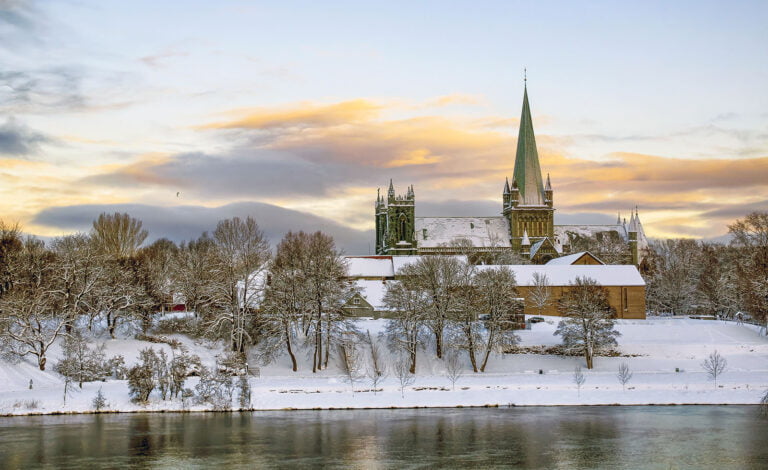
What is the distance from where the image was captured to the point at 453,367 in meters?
56.2

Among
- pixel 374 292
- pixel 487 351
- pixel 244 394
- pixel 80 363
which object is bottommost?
pixel 244 394

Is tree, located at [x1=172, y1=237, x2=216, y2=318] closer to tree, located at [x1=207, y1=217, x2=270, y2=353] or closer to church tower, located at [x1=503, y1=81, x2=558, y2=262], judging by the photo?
tree, located at [x1=207, y1=217, x2=270, y2=353]

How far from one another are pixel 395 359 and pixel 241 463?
29.5m

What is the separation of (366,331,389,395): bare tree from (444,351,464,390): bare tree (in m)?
4.61

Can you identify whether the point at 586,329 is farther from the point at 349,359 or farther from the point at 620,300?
the point at 620,300

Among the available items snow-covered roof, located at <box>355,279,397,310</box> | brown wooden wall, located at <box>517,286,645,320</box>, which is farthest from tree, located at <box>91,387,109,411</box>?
brown wooden wall, located at <box>517,286,645,320</box>

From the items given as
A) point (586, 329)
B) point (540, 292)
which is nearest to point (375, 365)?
point (586, 329)

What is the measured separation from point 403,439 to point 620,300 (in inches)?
2045

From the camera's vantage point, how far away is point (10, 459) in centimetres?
3234

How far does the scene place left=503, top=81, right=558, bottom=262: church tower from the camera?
128 m

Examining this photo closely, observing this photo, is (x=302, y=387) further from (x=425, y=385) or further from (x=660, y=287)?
(x=660, y=287)

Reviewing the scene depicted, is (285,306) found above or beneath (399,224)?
beneath

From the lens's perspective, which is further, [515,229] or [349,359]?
[515,229]

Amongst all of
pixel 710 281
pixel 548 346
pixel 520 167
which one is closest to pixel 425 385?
pixel 548 346
